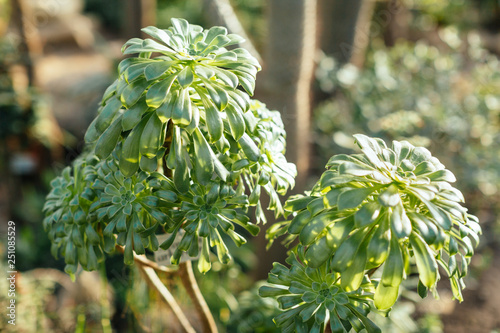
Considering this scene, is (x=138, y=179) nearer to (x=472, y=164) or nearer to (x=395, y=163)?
(x=395, y=163)

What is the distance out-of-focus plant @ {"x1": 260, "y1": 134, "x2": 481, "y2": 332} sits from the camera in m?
0.93

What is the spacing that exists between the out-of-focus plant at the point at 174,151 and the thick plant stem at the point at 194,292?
25 centimetres

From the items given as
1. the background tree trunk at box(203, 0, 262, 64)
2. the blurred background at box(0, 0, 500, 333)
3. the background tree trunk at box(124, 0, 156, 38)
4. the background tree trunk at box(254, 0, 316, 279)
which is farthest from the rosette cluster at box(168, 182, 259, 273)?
the background tree trunk at box(124, 0, 156, 38)

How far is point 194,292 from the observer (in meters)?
1.47

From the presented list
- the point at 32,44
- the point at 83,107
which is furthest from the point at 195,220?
the point at 83,107

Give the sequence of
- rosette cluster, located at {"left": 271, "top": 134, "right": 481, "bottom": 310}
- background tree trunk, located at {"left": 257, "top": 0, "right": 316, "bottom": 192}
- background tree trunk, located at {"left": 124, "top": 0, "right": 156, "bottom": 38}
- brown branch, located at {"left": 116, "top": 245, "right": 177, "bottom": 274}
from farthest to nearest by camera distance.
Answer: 1. background tree trunk, located at {"left": 124, "top": 0, "right": 156, "bottom": 38}
2. background tree trunk, located at {"left": 257, "top": 0, "right": 316, "bottom": 192}
3. brown branch, located at {"left": 116, "top": 245, "right": 177, "bottom": 274}
4. rosette cluster, located at {"left": 271, "top": 134, "right": 481, "bottom": 310}

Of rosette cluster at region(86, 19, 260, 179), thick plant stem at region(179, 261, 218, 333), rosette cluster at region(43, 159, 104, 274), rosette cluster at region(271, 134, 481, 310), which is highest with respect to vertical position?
rosette cluster at region(86, 19, 260, 179)

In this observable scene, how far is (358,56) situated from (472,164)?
4.57ft

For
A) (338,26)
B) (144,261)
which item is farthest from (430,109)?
(144,261)

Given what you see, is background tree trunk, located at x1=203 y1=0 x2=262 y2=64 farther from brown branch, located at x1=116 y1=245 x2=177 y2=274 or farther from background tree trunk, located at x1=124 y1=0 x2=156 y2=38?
background tree trunk, located at x1=124 y1=0 x2=156 y2=38

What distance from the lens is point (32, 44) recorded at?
3391 millimetres

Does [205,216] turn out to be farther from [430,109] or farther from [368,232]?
[430,109]

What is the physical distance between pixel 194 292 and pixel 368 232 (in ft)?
2.29

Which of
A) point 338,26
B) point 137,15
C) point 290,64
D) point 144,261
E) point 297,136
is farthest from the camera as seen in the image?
point 137,15
